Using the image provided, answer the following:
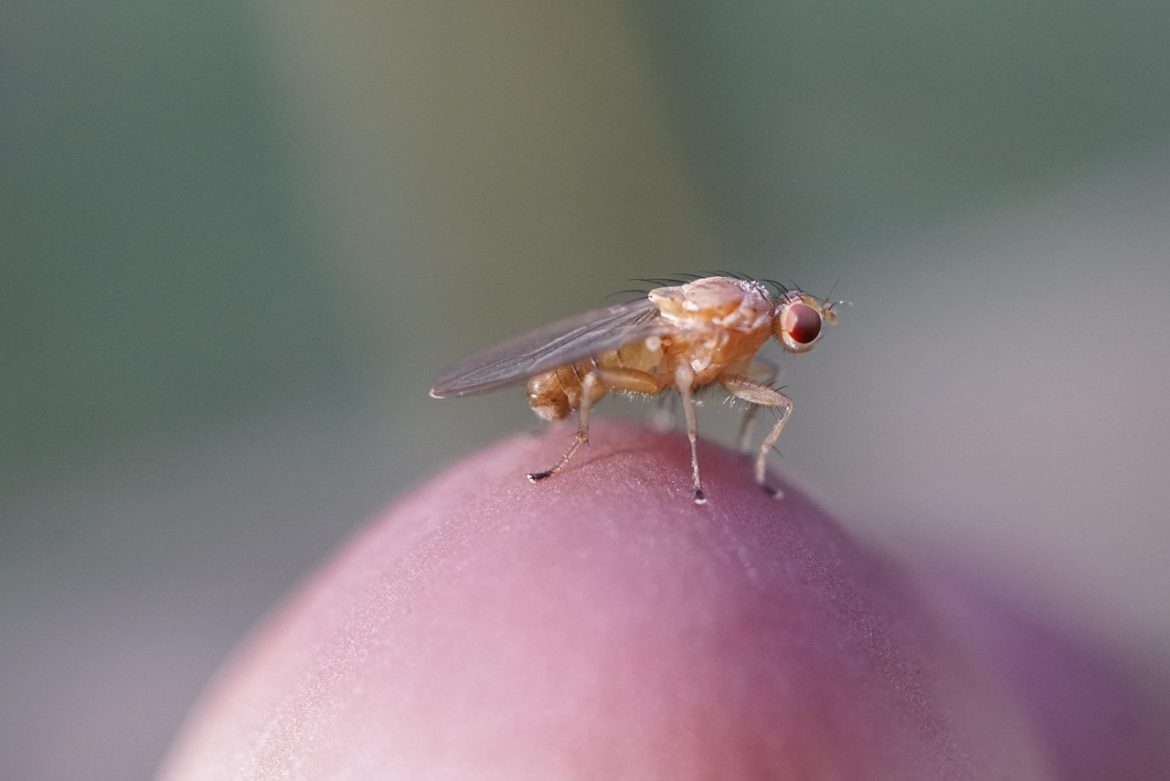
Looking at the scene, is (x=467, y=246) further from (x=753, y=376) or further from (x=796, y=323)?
(x=796, y=323)

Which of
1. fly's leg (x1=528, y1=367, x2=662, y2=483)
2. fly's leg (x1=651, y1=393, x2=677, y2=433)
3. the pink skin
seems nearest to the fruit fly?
fly's leg (x1=528, y1=367, x2=662, y2=483)

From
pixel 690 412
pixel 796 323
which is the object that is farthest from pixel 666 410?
pixel 690 412

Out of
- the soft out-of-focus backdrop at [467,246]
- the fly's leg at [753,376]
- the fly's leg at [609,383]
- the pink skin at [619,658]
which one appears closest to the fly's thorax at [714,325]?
the fly's leg at [609,383]

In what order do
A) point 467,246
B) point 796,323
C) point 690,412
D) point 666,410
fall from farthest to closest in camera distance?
1. point 467,246
2. point 666,410
3. point 796,323
4. point 690,412

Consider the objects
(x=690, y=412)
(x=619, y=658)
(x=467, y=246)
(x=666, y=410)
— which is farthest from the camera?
(x=467, y=246)

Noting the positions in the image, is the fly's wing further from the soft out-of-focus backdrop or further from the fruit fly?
the soft out-of-focus backdrop

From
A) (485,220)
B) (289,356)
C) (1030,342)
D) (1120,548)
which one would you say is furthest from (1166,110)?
(289,356)

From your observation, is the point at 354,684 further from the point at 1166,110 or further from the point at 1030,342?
the point at 1166,110
